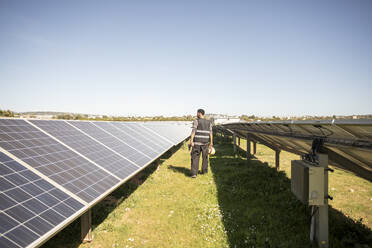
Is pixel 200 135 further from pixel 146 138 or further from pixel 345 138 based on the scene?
pixel 345 138

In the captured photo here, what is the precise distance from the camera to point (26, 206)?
2555 mm

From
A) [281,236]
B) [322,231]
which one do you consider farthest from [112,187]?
[322,231]

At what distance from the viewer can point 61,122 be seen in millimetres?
6145

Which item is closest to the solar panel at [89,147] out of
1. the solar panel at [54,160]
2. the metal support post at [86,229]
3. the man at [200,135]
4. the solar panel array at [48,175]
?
the solar panel array at [48,175]

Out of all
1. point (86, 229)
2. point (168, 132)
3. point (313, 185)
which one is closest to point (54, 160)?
point (86, 229)

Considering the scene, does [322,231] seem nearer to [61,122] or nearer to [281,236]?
[281,236]

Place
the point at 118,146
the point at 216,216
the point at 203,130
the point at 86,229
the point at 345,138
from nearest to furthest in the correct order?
the point at 345,138 < the point at 86,229 < the point at 216,216 < the point at 118,146 < the point at 203,130

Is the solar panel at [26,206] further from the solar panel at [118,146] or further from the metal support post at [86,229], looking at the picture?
the solar panel at [118,146]

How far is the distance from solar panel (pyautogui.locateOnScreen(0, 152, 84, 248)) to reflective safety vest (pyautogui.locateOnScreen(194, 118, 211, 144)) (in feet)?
17.4

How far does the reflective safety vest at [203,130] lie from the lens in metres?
7.73

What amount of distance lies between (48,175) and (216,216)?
3.77 metres

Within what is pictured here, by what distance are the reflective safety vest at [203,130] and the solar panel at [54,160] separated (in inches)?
164

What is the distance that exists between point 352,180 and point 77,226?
1056cm

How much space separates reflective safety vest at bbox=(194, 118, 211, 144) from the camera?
304 inches
